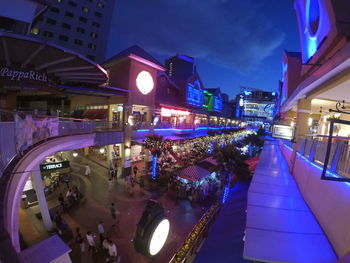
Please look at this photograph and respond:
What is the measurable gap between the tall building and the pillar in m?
42.5

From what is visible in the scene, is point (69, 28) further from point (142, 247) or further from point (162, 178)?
point (142, 247)

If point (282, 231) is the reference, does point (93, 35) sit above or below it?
above

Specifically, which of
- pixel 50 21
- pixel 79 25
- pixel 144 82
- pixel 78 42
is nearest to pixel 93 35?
pixel 79 25

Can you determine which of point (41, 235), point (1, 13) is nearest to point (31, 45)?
point (1, 13)

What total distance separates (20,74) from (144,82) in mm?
13490

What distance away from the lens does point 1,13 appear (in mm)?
10750

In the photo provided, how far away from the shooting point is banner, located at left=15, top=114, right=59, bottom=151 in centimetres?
469

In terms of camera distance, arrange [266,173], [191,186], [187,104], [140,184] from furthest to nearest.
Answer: [187,104]
[140,184]
[191,186]
[266,173]

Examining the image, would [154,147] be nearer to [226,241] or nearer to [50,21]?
[226,241]

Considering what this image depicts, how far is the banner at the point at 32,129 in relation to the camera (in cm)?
469

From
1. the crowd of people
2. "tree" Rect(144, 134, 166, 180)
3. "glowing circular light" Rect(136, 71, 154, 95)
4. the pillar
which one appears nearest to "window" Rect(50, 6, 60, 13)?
"glowing circular light" Rect(136, 71, 154, 95)

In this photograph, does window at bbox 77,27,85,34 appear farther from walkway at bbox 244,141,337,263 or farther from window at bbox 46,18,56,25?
walkway at bbox 244,141,337,263

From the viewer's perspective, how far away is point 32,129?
6062mm

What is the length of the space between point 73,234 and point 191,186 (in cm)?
900
